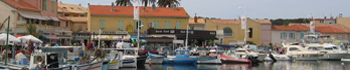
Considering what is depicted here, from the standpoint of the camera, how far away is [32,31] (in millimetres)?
42906

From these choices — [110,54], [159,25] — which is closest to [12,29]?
[110,54]

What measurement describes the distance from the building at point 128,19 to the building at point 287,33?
19.2 meters

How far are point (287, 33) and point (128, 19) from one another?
30.4m

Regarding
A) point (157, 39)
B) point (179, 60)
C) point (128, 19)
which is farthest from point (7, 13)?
point (128, 19)

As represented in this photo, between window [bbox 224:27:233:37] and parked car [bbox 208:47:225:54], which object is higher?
window [bbox 224:27:233:37]

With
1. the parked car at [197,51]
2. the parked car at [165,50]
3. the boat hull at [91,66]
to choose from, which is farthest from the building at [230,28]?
the boat hull at [91,66]

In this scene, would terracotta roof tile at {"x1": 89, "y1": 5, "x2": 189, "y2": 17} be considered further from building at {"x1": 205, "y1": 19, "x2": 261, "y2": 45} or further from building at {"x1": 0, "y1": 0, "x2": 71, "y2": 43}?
building at {"x1": 0, "y1": 0, "x2": 71, "y2": 43}

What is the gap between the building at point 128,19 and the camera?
2404 inches

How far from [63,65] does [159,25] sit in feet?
121

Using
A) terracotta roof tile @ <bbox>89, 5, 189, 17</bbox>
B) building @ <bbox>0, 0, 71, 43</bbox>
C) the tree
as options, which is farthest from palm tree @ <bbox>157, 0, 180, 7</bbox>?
the tree

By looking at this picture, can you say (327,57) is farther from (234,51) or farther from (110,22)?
(110,22)

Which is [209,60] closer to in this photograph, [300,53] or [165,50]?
[165,50]

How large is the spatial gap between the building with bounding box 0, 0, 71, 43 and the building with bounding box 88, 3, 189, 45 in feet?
22.6

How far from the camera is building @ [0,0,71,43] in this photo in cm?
4328
